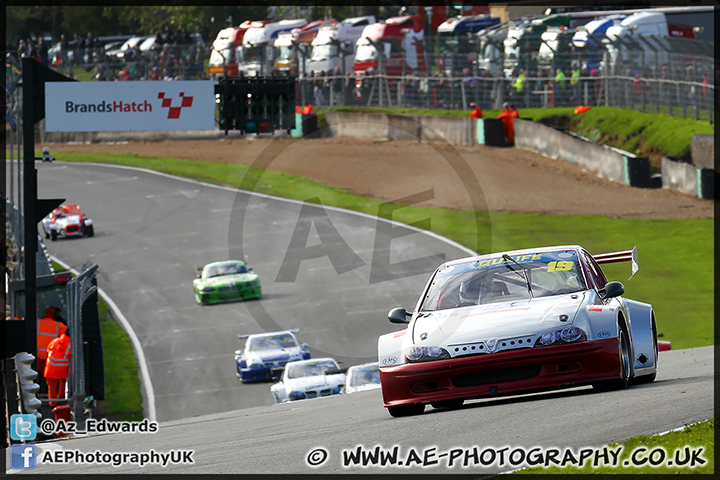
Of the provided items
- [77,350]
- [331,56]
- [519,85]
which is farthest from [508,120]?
[77,350]

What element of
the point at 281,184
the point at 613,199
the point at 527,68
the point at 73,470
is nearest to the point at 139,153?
the point at 281,184

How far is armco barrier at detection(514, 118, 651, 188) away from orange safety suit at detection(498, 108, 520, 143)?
0.20m

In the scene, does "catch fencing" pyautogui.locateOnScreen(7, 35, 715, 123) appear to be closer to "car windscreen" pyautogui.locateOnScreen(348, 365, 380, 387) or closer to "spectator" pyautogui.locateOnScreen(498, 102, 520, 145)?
"spectator" pyautogui.locateOnScreen(498, 102, 520, 145)

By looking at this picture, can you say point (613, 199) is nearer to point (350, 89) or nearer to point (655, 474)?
point (350, 89)

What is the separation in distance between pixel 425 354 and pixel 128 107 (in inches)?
342

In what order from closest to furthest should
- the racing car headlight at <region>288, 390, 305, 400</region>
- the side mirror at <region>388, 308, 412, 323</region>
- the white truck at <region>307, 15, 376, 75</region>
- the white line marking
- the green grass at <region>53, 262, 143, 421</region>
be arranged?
the side mirror at <region>388, 308, 412, 323</region> → the racing car headlight at <region>288, 390, 305, 400</region> → the green grass at <region>53, 262, 143, 421</region> → the white line marking → the white truck at <region>307, 15, 376, 75</region>

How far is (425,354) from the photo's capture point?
8703 millimetres

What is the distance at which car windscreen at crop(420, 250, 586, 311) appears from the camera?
939 cm

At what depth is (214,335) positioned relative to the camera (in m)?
26.4

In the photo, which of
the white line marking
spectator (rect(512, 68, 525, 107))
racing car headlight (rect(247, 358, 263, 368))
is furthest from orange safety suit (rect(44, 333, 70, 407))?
spectator (rect(512, 68, 525, 107))

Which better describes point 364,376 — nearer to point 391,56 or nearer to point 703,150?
point 703,150

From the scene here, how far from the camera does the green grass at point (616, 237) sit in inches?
910

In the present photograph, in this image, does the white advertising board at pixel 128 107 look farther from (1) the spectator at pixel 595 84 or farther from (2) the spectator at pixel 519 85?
(2) the spectator at pixel 519 85

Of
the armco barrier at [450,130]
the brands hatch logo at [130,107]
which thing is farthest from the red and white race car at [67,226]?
the brands hatch logo at [130,107]
